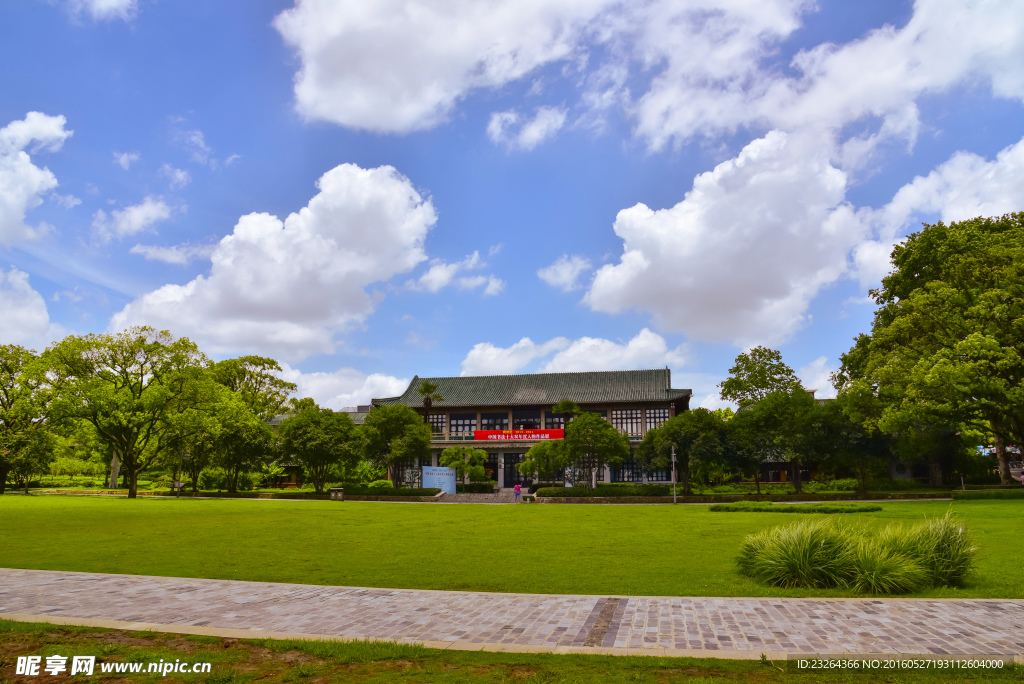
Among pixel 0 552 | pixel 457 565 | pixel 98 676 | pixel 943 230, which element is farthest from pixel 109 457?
pixel 943 230

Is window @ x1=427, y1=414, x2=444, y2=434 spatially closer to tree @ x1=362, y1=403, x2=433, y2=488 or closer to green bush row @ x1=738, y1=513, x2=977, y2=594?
tree @ x1=362, y1=403, x2=433, y2=488

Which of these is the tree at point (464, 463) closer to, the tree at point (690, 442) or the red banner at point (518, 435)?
the red banner at point (518, 435)

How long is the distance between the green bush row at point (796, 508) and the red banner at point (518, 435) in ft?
99.4

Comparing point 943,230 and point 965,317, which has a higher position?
point 943,230

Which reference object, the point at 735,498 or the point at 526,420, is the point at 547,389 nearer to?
the point at 526,420

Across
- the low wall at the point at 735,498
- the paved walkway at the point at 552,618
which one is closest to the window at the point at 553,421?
the low wall at the point at 735,498

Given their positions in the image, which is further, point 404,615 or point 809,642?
point 404,615

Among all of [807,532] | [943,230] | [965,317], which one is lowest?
[807,532]

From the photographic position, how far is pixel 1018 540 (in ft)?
48.0

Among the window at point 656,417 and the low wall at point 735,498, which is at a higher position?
the window at point 656,417

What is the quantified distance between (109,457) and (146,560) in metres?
52.6

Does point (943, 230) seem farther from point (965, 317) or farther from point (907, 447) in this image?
point (907, 447)

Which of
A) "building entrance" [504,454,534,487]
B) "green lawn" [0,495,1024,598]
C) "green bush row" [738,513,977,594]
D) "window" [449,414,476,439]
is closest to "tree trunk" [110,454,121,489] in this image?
"window" [449,414,476,439]

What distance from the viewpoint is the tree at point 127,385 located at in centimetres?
3797
